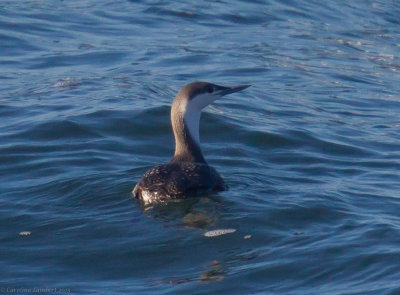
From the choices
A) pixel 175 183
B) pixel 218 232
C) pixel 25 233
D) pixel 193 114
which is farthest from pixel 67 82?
pixel 218 232

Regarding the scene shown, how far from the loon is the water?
0.43 feet

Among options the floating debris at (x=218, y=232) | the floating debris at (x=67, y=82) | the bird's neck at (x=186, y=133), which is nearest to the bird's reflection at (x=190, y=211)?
the floating debris at (x=218, y=232)

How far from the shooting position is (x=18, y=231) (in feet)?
22.8

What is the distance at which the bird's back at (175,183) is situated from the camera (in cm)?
738

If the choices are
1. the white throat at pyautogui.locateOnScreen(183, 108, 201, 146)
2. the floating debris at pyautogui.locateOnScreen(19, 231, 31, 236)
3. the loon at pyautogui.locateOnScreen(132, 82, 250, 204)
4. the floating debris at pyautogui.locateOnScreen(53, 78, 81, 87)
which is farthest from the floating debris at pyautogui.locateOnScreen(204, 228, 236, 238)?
the floating debris at pyautogui.locateOnScreen(53, 78, 81, 87)

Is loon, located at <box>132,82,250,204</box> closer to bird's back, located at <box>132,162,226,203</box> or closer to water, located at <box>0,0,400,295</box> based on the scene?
bird's back, located at <box>132,162,226,203</box>

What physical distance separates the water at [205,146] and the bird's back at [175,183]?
0.11 meters

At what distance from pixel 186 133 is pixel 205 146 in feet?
5.20

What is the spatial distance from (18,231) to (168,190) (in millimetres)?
1231

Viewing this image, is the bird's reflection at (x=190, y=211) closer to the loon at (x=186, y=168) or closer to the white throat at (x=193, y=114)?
the loon at (x=186, y=168)

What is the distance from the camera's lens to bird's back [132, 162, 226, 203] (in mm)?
7383

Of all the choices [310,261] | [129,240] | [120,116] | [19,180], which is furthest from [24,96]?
[310,261]

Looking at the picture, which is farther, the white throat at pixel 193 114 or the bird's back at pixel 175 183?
the white throat at pixel 193 114

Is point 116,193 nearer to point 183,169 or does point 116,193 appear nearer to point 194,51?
point 183,169
